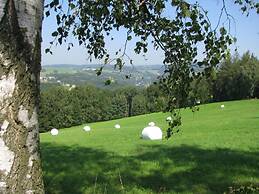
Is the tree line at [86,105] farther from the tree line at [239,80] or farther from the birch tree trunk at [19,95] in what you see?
the birch tree trunk at [19,95]

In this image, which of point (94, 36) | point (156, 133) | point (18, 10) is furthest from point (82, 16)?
point (156, 133)

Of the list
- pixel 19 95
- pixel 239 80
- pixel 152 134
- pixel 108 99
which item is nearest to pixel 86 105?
pixel 108 99

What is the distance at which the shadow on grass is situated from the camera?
1040 centimetres

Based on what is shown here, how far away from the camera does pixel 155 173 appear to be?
1224 centimetres

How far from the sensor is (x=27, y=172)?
304 cm

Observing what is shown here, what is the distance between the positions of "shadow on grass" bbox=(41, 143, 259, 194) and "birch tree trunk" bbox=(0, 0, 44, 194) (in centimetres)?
531

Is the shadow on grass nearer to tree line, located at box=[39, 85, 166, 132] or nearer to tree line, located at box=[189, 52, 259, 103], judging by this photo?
tree line, located at box=[39, 85, 166, 132]

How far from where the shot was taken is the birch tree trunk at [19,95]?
114 inches

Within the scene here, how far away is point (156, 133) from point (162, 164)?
16.1m

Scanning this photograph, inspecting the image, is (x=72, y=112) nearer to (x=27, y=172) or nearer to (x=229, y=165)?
(x=229, y=165)

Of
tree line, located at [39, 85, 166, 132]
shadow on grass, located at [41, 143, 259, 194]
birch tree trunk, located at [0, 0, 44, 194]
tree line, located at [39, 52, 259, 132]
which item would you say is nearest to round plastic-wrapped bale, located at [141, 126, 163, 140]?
shadow on grass, located at [41, 143, 259, 194]

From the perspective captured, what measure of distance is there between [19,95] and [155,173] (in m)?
9.62

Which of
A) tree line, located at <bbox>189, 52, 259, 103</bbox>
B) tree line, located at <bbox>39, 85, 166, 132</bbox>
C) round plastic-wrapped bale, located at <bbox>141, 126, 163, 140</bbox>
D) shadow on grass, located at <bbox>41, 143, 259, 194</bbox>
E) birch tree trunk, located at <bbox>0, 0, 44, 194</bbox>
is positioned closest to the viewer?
birch tree trunk, located at <bbox>0, 0, 44, 194</bbox>

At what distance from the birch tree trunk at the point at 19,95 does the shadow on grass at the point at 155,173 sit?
17.4ft
